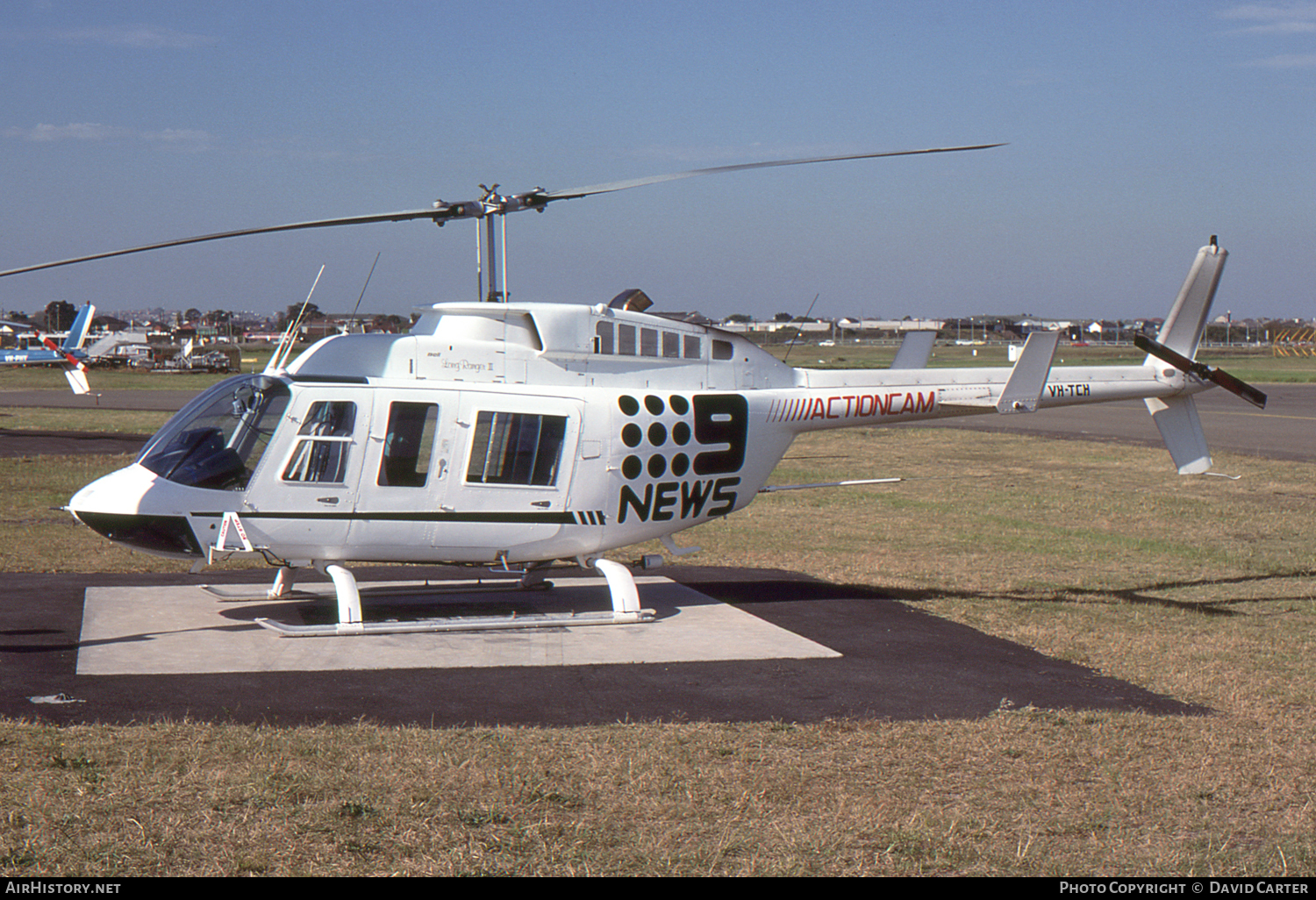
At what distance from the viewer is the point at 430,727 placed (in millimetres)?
7918

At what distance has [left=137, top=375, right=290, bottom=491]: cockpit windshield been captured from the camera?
411 inches

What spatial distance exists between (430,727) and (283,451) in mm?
3711

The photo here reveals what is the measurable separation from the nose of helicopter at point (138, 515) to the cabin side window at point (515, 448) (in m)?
2.58

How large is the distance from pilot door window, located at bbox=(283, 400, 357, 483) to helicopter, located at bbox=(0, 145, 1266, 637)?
0.04 feet

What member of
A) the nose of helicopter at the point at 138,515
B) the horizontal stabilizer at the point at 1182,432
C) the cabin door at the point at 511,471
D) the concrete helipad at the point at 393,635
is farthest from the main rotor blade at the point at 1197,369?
the nose of helicopter at the point at 138,515

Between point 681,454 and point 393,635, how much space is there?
11.0ft

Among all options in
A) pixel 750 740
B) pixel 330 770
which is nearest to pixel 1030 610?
pixel 750 740

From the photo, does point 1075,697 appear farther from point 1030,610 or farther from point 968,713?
point 1030,610

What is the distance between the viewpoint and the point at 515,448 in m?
11.2

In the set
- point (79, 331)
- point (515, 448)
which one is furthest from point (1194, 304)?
point (79, 331)

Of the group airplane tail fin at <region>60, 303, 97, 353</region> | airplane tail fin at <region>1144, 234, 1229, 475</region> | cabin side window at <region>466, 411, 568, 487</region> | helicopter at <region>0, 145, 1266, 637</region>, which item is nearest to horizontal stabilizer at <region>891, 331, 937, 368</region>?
helicopter at <region>0, 145, 1266, 637</region>

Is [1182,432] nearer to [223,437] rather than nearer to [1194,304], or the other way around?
[1194,304]

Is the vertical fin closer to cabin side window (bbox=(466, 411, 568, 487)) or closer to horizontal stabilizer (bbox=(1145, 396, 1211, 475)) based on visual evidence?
horizontal stabilizer (bbox=(1145, 396, 1211, 475))

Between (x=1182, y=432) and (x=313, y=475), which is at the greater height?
(x=1182, y=432)
